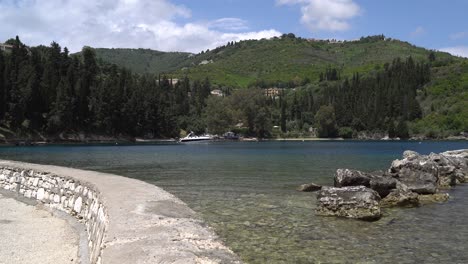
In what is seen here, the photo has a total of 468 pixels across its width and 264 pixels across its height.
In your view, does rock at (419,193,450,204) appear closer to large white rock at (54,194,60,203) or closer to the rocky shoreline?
the rocky shoreline

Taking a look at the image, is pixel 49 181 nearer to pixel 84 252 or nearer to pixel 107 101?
pixel 84 252

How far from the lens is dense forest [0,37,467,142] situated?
4429 inches

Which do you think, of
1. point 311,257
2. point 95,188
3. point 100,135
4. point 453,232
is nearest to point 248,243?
point 311,257

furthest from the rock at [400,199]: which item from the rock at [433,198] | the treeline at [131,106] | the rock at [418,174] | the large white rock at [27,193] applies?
the treeline at [131,106]

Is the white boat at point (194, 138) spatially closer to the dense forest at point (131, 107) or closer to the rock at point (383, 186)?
the dense forest at point (131, 107)

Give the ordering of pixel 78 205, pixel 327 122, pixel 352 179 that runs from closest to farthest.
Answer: pixel 78 205, pixel 352 179, pixel 327 122

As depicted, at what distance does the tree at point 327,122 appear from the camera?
181625mm

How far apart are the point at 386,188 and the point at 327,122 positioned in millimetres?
163329

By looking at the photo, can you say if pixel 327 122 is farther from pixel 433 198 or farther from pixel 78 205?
pixel 78 205

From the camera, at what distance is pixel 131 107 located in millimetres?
138375

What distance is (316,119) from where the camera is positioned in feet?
616

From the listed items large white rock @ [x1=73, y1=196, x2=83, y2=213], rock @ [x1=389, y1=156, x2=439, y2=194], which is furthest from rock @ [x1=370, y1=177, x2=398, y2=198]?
large white rock @ [x1=73, y1=196, x2=83, y2=213]

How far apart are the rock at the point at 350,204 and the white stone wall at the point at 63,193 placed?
920 cm

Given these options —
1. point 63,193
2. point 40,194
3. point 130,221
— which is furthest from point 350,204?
point 40,194
